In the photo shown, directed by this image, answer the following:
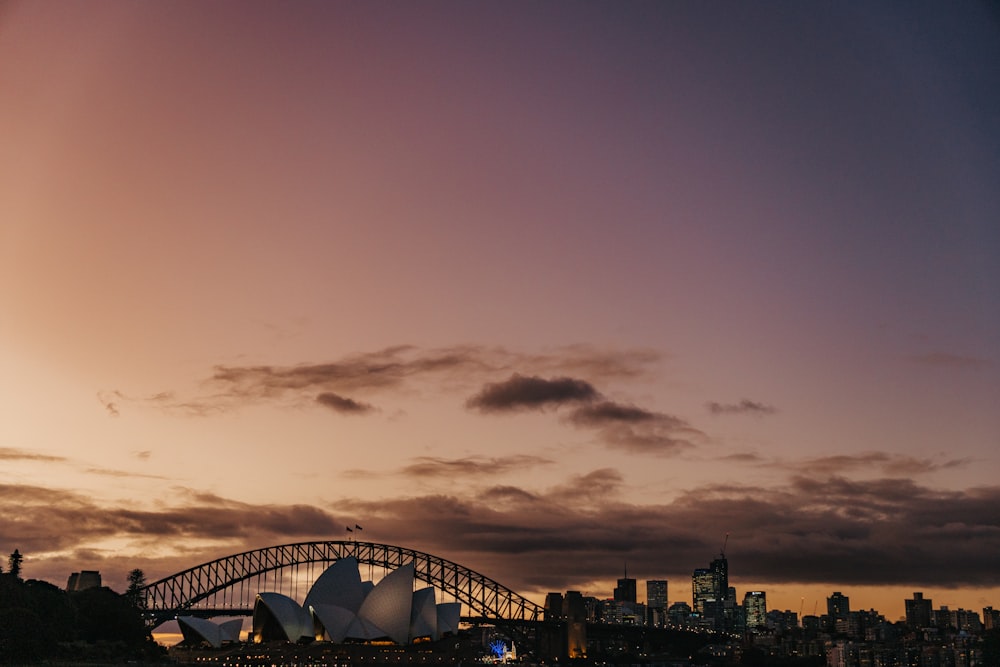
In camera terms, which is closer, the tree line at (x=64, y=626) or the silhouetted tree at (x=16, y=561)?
the tree line at (x=64, y=626)

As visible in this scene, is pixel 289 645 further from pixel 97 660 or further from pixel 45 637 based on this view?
pixel 45 637

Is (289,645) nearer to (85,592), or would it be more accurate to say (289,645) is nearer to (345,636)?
(345,636)

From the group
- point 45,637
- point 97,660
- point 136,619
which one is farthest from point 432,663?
point 45,637

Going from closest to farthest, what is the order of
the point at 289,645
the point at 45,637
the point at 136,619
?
the point at 45,637 → the point at 136,619 → the point at 289,645

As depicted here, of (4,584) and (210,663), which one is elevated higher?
(4,584)

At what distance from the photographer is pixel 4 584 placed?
130625 mm

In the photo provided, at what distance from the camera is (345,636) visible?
199 metres

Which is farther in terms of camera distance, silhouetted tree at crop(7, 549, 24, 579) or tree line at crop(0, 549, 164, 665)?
silhouetted tree at crop(7, 549, 24, 579)

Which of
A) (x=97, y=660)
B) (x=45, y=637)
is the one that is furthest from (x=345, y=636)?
(x=45, y=637)

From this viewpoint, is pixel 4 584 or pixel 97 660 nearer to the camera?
pixel 4 584

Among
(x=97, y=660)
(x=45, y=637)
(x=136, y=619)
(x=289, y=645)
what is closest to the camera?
(x=45, y=637)

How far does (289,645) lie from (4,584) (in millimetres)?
73355

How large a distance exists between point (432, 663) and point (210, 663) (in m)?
41.3

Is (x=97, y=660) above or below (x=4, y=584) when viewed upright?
below
